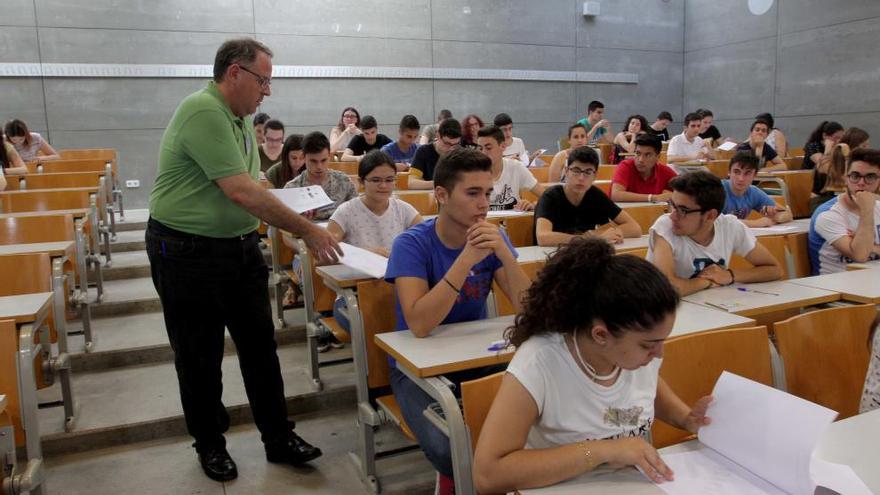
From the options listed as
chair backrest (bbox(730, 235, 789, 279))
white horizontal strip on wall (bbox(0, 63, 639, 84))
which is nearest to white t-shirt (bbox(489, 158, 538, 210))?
chair backrest (bbox(730, 235, 789, 279))

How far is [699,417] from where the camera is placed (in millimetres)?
1355

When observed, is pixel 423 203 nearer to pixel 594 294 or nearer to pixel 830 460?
pixel 594 294

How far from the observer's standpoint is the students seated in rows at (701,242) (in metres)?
2.55

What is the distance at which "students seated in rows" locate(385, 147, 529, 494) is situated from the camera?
6.38 feet

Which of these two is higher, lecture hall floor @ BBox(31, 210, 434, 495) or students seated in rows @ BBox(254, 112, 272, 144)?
students seated in rows @ BBox(254, 112, 272, 144)

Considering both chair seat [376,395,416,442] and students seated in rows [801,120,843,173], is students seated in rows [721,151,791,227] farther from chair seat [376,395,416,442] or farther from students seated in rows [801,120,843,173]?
students seated in rows [801,120,843,173]

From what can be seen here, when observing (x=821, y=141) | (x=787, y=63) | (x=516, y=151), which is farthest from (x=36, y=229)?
(x=787, y=63)

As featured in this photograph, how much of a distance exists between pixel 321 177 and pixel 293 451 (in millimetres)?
1985

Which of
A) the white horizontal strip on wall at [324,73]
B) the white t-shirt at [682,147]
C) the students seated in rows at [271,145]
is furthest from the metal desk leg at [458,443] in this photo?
the white t-shirt at [682,147]

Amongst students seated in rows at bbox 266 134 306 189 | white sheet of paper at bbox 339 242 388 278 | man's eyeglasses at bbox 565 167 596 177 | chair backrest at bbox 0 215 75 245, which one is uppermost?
students seated in rows at bbox 266 134 306 189

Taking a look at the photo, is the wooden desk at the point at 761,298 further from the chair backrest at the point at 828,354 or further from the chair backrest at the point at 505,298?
the chair backrest at the point at 505,298

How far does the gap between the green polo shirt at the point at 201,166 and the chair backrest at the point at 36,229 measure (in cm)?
147

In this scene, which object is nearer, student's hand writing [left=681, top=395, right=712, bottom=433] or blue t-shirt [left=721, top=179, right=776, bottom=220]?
student's hand writing [left=681, top=395, right=712, bottom=433]

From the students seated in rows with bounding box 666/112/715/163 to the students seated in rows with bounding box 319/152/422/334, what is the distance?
5.46 m
